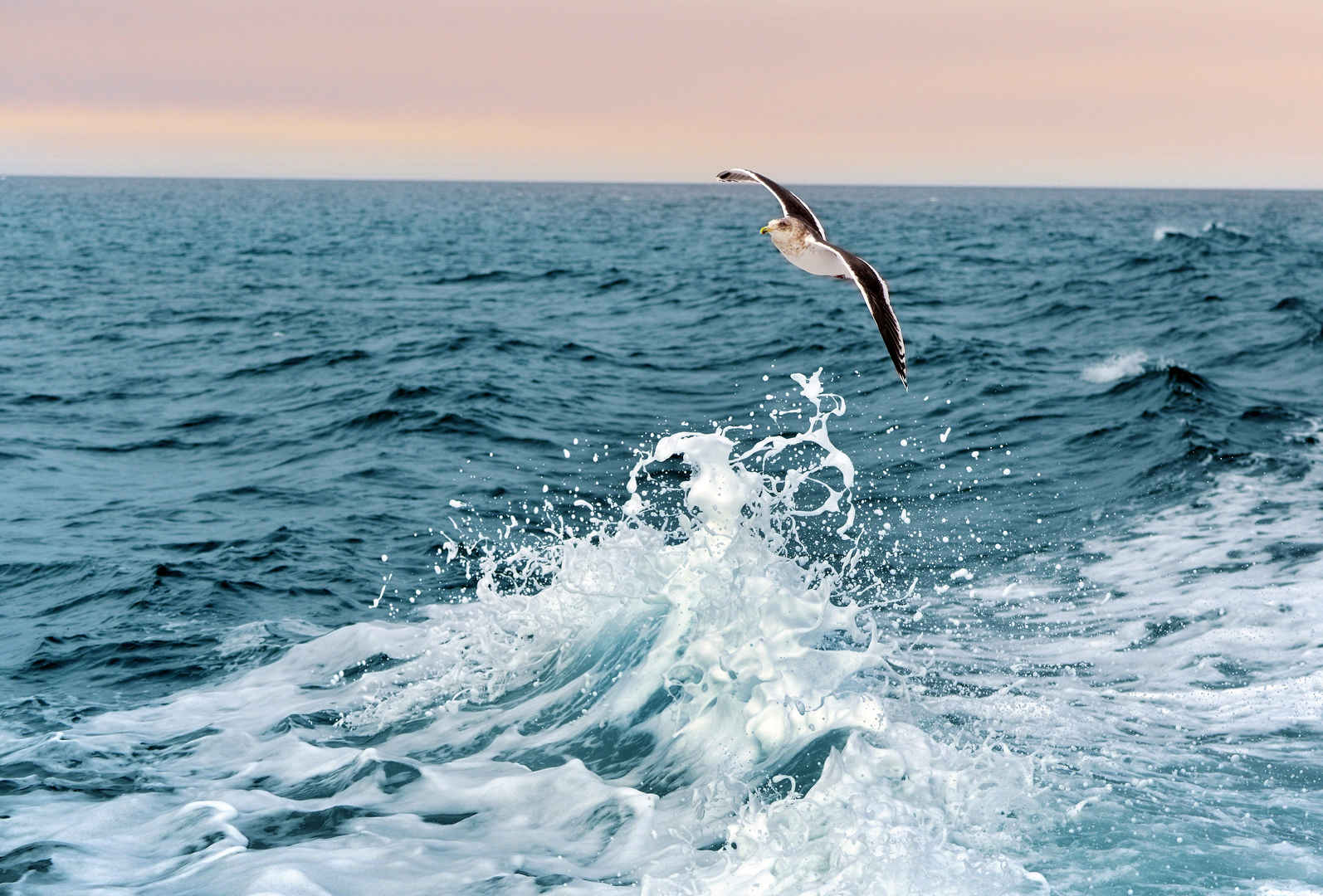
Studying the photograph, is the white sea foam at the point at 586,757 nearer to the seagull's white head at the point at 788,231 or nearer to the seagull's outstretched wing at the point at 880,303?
the seagull's outstretched wing at the point at 880,303

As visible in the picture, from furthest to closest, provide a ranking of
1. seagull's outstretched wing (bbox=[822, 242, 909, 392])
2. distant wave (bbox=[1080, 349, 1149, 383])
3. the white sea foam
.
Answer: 1. distant wave (bbox=[1080, 349, 1149, 383])
2. the white sea foam
3. seagull's outstretched wing (bbox=[822, 242, 909, 392])

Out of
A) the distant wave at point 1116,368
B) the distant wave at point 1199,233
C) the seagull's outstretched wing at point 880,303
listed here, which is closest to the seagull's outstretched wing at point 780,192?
the seagull's outstretched wing at point 880,303

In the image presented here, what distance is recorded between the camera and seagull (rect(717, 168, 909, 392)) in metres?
6.67

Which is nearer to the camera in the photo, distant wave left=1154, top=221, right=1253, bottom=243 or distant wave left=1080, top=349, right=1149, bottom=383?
distant wave left=1080, top=349, right=1149, bottom=383

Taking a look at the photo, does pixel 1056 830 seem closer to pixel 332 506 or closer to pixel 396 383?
pixel 332 506

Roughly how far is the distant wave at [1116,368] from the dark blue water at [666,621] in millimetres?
128

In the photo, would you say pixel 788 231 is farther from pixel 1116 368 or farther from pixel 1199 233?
pixel 1199 233

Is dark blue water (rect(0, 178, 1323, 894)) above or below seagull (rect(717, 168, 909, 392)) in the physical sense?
below

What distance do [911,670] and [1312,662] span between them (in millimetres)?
3031

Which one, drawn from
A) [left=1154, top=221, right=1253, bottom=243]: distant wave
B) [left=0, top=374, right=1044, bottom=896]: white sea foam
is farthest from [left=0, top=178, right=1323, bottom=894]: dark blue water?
[left=1154, top=221, right=1253, bottom=243]: distant wave

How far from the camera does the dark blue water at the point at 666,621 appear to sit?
700cm

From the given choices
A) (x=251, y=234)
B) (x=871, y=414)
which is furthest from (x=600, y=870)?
(x=251, y=234)

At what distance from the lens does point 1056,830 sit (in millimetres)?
6801

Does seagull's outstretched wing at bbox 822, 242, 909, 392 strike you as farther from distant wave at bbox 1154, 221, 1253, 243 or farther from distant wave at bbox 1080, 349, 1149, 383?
distant wave at bbox 1154, 221, 1253, 243
